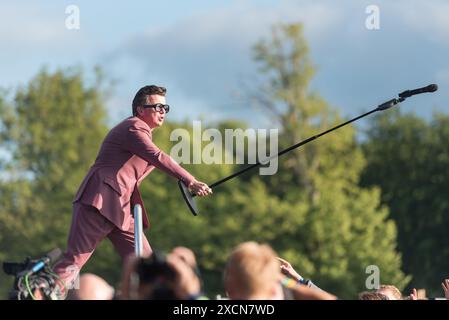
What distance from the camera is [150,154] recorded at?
1045 cm

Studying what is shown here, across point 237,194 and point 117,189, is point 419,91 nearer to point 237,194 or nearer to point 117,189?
point 117,189

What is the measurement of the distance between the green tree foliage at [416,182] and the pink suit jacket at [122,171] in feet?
133

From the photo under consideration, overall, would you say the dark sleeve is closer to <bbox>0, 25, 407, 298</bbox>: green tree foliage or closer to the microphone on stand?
the microphone on stand

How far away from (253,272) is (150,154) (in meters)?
3.87

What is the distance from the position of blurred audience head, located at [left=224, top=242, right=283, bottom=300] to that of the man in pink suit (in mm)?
3470

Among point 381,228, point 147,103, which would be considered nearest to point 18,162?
point 381,228

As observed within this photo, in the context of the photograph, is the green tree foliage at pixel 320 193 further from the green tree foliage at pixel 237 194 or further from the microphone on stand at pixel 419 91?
the microphone on stand at pixel 419 91

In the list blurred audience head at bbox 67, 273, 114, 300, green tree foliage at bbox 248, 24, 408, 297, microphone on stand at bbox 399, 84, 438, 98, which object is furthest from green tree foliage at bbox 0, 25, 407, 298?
blurred audience head at bbox 67, 273, 114, 300

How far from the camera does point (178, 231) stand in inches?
2018

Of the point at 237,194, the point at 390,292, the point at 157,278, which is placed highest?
the point at 237,194

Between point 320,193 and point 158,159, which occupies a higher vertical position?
point 320,193

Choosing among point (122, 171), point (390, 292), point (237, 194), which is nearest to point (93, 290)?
point (390, 292)

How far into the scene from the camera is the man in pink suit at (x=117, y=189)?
1034 centimetres

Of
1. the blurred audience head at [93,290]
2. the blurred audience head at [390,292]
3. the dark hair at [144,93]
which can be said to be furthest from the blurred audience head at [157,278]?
the dark hair at [144,93]
